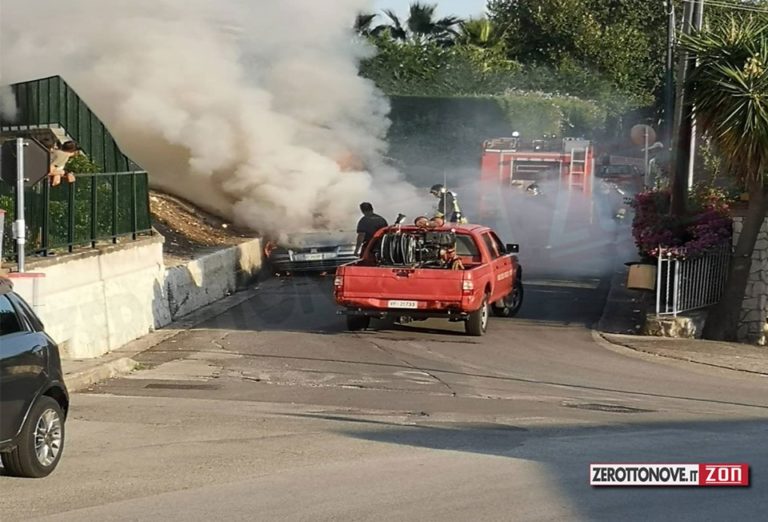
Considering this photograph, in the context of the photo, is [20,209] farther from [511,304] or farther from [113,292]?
[511,304]

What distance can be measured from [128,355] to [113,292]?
1.18 meters

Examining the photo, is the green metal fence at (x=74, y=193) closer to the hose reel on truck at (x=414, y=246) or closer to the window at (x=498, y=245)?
the hose reel on truck at (x=414, y=246)

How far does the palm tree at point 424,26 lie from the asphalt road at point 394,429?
35286 mm

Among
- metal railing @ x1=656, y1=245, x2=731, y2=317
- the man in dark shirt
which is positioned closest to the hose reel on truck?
the man in dark shirt

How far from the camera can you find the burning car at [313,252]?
957 inches

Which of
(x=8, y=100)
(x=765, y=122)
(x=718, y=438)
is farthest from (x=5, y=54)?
(x=718, y=438)

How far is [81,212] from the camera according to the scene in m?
16.5

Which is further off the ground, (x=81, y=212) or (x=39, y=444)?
(x=81, y=212)

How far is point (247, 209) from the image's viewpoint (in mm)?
27141

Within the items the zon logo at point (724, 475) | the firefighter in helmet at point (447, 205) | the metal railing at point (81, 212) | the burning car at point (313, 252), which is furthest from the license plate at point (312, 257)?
the zon logo at point (724, 475)

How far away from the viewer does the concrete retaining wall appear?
47.0ft

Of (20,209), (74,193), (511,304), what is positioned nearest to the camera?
(20,209)

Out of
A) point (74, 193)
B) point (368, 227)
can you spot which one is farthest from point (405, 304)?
point (74, 193)

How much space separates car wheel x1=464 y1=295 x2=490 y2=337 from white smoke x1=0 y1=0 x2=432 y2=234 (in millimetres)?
9493
